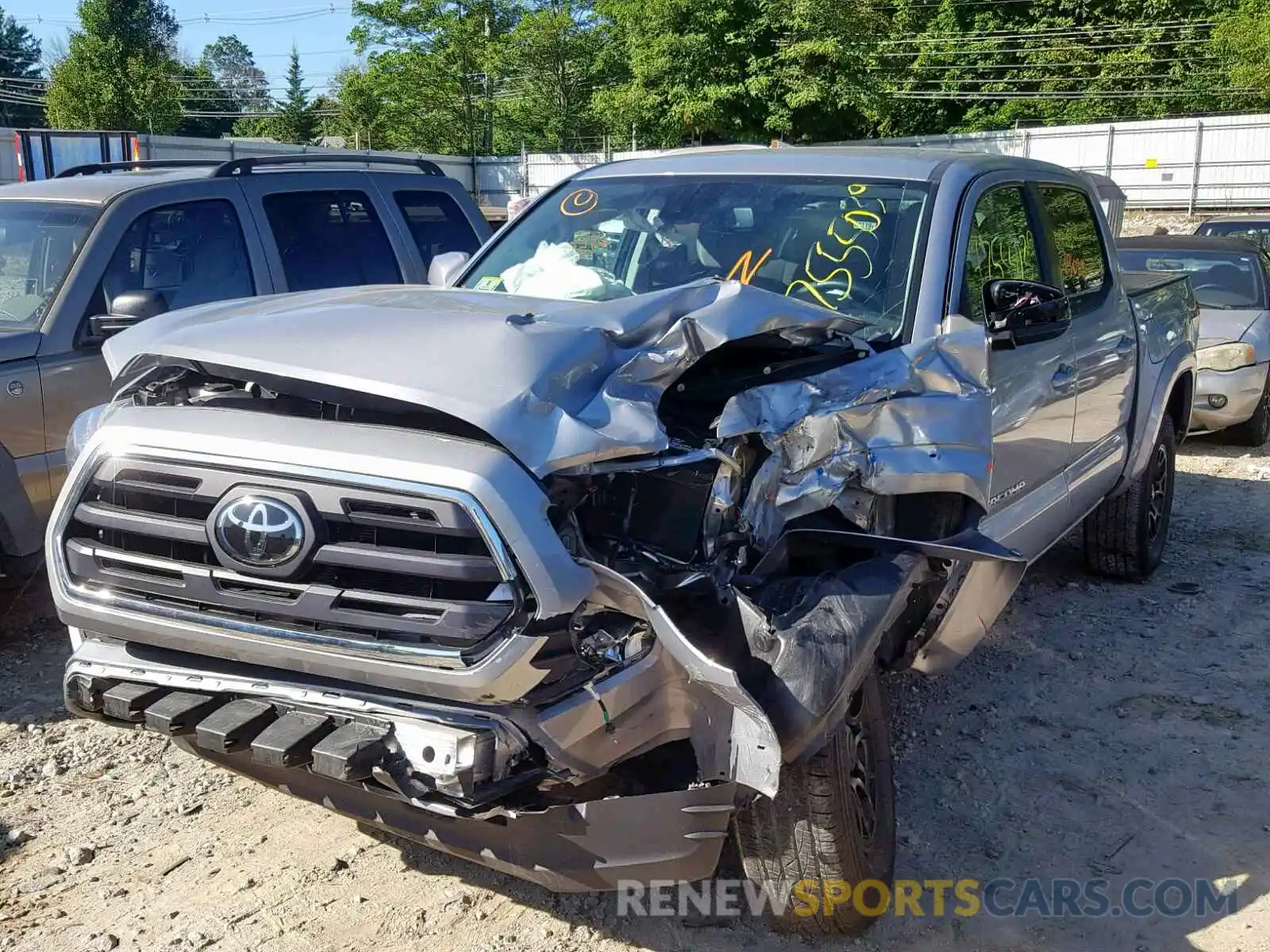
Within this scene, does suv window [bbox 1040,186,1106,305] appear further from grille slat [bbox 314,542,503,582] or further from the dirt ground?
grille slat [bbox 314,542,503,582]

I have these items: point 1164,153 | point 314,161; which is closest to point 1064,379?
point 314,161

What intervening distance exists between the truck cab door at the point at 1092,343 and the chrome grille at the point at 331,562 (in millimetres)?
3121

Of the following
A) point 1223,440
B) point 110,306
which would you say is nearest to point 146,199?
point 110,306

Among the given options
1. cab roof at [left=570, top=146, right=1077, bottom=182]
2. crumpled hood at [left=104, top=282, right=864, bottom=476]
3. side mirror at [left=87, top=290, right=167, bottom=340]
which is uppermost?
cab roof at [left=570, top=146, right=1077, bottom=182]

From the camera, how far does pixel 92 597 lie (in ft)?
9.35

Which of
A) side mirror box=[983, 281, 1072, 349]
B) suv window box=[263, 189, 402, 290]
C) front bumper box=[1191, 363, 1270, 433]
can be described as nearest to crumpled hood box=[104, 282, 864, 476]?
side mirror box=[983, 281, 1072, 349]

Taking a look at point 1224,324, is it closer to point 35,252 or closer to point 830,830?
point 830,830

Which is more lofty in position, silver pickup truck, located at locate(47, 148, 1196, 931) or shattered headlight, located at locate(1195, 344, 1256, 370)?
silver pickup truck, located at locate(47, 148, 1196, 931)

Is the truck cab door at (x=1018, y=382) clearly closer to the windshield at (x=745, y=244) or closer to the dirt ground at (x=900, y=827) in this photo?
the windshield at (x=745, y=244)

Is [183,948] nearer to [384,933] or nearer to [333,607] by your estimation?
[384,933]

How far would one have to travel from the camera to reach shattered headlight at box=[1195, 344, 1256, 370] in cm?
939

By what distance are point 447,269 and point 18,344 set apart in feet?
6.22

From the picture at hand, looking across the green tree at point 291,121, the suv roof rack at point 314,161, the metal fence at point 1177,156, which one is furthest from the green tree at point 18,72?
the suv roof rack at point 314,161

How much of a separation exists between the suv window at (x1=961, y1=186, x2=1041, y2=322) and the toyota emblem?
7.81 feet
